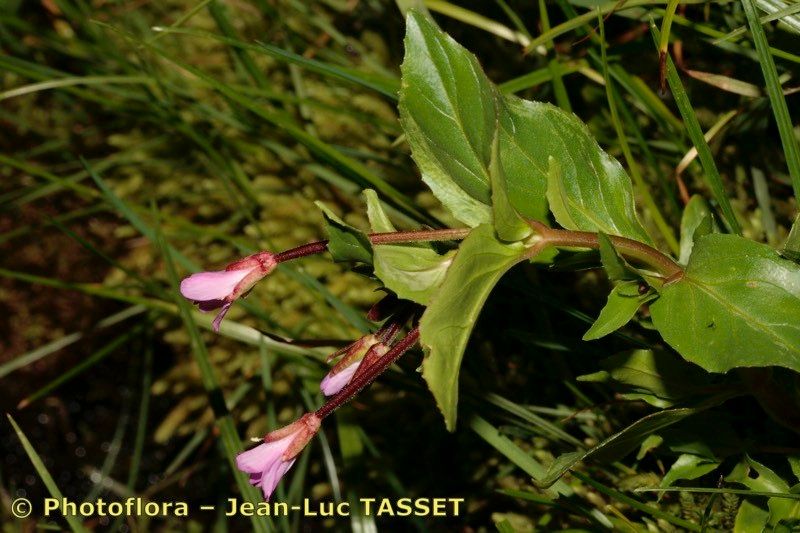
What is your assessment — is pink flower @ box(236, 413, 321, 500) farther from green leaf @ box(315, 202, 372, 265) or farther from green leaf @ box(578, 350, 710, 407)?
green leaf @ box(578, 350, 710, 407)

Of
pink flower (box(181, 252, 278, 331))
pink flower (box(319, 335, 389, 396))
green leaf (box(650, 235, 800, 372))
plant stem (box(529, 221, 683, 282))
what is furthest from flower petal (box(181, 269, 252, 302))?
green leaf (box(650, 235, 800, 372))

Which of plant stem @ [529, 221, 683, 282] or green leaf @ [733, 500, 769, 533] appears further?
green leaf @ [733, 500, 769, 533]

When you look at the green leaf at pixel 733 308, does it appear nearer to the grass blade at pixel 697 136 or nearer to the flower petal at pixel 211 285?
the grass blade at pixel 697 136

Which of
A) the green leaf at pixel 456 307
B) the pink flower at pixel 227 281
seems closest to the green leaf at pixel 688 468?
the green leaf at pixel 456 307

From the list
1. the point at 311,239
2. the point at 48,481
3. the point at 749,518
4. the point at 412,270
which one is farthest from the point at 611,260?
the point at 311,239

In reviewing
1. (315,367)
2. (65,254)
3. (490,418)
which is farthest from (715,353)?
(65,254)

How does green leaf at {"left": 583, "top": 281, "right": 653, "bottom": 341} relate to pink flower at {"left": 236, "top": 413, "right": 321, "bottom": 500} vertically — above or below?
above
